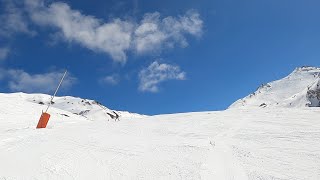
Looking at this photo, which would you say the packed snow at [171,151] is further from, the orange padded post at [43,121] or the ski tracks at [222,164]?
the orange padded post at [43,121]

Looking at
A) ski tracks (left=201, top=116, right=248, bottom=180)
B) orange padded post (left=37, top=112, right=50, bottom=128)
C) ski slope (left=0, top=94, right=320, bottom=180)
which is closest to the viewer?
ski tracks (left=201, top=116, right=248, bottom=180)

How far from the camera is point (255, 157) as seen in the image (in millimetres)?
9945

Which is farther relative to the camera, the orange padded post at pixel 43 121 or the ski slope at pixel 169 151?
the orange padded post at pixel 43 121

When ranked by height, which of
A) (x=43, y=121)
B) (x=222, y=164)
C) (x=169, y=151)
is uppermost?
(x=43, y=121)

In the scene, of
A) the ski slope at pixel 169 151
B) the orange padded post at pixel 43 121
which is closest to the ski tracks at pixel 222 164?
the ski slope at pixel 169 151

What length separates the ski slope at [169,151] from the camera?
28.9 feet

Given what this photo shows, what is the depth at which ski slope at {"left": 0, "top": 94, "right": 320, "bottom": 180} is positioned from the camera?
8.80 metres

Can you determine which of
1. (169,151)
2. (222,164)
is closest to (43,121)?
(169,151)

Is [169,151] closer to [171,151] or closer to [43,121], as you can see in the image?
[171,151]

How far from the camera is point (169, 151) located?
35.2ft

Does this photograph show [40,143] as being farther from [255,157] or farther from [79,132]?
[255,157]

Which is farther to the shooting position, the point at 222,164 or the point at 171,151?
the point at 171,151

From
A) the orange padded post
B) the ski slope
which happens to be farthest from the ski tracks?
the orange padded post

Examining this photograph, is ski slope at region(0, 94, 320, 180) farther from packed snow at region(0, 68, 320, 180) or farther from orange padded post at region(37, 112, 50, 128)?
orange padded post at region(37, 112, 50, 128)
